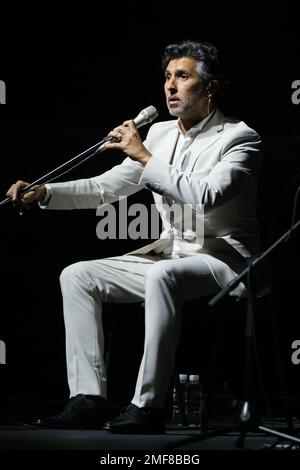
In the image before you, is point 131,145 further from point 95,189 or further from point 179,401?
point 179,401

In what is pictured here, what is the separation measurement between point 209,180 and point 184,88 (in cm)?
45

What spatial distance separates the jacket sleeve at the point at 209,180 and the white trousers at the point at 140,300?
22cm

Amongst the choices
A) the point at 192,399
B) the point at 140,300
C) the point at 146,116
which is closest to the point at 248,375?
A: the point at 140,300

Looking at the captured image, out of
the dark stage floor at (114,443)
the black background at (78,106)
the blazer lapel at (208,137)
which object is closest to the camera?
the dark stage floor at (114,443)

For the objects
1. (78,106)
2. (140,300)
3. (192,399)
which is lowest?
(192,399)

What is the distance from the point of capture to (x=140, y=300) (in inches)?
115

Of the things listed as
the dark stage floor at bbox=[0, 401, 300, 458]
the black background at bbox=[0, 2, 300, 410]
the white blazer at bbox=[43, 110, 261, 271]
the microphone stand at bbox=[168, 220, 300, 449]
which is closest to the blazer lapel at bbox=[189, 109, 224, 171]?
the white blazer at bbox=[43, 110, 261, 271]

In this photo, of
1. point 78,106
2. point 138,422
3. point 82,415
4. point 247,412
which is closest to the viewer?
point 247,412

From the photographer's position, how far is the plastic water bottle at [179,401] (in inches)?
127

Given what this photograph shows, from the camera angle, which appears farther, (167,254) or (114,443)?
(167,254)

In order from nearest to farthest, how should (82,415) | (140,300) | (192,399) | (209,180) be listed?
(82,415)
(209,180)
(140,300)
(192,399)

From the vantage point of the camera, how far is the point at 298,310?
3.48 meters

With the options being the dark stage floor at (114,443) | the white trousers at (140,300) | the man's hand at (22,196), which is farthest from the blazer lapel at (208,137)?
the dark stage floor at (114,443)

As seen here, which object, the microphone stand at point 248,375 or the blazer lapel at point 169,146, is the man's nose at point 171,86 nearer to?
the blazer lapel at point 169,146
